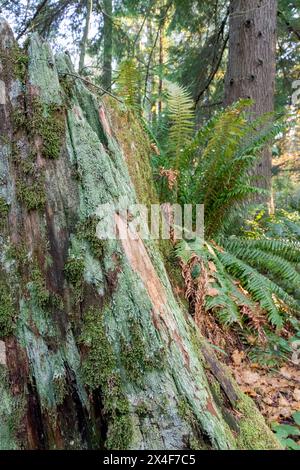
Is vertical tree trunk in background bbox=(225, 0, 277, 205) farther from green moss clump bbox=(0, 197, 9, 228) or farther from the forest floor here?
green moss clump bbox=(0, 197, 9, 228)

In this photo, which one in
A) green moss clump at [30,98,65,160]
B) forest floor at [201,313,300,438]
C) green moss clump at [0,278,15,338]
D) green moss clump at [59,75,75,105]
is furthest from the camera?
forest floor at [201,313,300,438]

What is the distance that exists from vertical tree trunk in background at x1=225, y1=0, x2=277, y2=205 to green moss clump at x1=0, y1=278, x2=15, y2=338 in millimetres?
3102

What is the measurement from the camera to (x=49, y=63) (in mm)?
1623

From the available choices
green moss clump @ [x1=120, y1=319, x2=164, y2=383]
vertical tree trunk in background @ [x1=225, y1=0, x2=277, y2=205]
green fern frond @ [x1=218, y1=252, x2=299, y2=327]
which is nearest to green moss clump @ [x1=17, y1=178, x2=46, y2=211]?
green moss clump @ [x1=120, y1=319, x2=164, y2=383]

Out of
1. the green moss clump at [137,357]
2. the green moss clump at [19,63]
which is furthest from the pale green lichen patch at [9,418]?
the green moss clump at [19,63]

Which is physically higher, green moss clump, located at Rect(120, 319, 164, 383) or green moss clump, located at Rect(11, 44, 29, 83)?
green moss clump, located at Rect(11, 44, 29, 83)

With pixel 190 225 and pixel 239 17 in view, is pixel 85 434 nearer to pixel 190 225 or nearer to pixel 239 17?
pixel 190 225

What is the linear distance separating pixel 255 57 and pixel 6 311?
12.5 ft

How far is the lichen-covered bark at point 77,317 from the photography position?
4.08 ft

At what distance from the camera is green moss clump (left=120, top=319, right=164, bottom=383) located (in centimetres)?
129

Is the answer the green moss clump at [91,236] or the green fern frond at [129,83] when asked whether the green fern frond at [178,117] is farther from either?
the green moss clump at [91,236]

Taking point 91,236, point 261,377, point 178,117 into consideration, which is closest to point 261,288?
point 261,377

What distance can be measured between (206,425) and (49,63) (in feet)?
5.41

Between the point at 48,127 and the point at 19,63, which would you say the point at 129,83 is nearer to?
the point at 19,63
